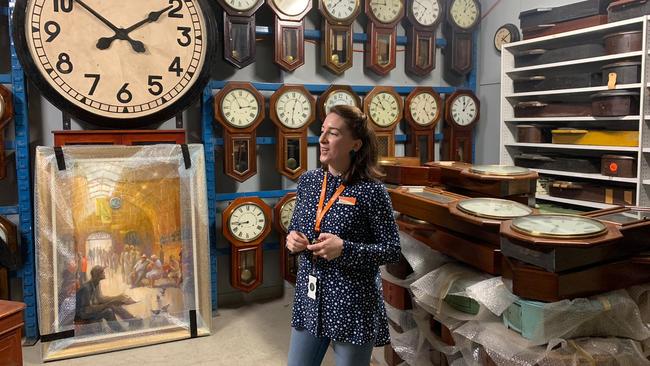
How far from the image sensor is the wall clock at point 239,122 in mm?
3131

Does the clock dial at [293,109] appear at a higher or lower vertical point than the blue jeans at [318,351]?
higher

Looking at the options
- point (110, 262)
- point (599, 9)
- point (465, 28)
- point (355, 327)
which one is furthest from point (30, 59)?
point (599, 9)

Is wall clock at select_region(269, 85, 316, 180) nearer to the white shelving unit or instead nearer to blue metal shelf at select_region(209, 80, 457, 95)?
blue metal shelf at select_region(209, 80, 457, 95)

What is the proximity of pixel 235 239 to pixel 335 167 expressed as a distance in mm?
1771

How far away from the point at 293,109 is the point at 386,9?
952mm

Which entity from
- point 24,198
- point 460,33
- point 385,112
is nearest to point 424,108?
point 385,112

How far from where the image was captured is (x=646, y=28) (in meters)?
2.60

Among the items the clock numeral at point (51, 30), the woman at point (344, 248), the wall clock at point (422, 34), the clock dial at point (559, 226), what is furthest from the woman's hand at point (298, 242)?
Result: the wall clock at point (422, 34)

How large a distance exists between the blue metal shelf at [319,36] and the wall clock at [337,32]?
8 cm

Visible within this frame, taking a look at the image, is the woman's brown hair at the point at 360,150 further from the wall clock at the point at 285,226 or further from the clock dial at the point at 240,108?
the wall clock at the point at 285,226

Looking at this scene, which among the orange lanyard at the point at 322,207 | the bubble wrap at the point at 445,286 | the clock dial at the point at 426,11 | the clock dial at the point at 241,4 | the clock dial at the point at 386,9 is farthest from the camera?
the clock dial at the point at 426,11

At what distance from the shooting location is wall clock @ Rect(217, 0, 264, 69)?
309 centimetres

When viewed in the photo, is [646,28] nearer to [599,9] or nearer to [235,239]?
[599,9]

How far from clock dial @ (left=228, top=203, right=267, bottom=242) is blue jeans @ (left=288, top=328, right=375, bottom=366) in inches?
65.2
